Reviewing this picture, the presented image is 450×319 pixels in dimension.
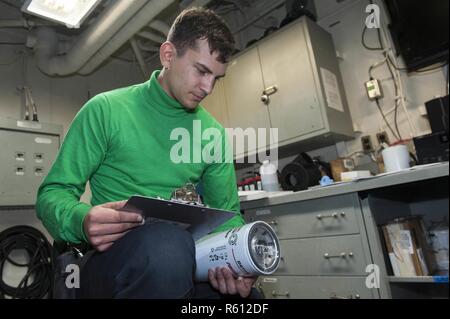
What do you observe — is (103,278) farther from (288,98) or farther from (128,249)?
(288,98)

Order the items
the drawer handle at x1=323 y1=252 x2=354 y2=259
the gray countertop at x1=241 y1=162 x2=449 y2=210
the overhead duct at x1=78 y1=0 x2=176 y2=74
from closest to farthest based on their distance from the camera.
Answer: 1. the gray countertop at x1=241 y1=162 x2=449 y2=210
2. the drawer handle at x1=323 y1=252 x2=354 y2=259
3. the overhead duct at x1=78 y1=0 x2=176 y2=74

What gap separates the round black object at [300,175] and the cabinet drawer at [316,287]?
18.5 inches

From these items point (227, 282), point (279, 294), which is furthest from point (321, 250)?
point (227, 282)

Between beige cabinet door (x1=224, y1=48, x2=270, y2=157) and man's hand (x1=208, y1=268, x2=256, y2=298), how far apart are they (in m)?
1.32

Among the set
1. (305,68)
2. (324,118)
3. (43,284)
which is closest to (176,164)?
(324,118)

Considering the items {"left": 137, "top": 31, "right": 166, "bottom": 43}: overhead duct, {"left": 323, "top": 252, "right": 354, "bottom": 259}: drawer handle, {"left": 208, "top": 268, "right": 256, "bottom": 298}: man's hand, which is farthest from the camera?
{"left": 137, "top": 31, "right": 166, "bottom": 43}: overhead duct

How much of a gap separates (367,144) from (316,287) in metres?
0.92

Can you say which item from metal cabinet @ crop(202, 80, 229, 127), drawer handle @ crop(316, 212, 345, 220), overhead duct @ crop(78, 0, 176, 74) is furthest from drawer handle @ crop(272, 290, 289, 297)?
overhead duct @ crop(78, 0, 176, 74)

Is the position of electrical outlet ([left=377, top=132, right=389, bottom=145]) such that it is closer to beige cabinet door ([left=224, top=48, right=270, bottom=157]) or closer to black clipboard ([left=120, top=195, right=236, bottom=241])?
beige cabinet door ([left=224, top=48, right=270, bottom=157])

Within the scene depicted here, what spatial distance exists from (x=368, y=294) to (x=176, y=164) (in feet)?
2.76

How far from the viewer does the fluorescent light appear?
1740 millimetres

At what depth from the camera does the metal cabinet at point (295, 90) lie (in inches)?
69.7

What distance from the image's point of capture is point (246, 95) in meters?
2.12

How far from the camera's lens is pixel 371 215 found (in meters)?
1.17
